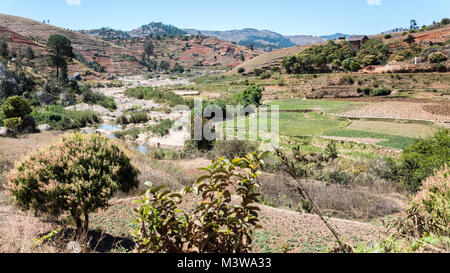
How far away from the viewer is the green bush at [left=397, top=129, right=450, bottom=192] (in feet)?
32.4

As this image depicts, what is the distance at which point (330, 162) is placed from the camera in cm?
1551

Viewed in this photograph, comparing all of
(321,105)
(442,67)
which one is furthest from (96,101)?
(442,67)

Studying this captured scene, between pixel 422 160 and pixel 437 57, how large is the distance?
140 feet

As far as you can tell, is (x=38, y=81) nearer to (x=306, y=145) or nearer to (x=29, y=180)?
(x=306, y=145)

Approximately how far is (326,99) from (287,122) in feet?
46.9

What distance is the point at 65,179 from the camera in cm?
491

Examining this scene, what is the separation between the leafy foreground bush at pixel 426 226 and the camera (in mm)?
1819

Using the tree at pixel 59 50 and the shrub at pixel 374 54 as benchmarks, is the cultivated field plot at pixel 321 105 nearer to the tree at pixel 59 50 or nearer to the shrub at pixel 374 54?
the shrub at pixel 374 54

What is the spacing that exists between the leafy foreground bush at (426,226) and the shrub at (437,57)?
5056 centimetres

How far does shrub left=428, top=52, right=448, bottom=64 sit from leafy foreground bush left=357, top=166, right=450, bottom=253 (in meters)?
50.6

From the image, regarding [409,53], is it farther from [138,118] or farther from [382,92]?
[138,118]

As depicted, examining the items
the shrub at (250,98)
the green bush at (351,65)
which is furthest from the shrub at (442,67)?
the shrub at (250,98)

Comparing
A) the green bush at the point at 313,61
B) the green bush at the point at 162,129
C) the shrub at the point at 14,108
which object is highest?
the green bush at the point at 313,61
